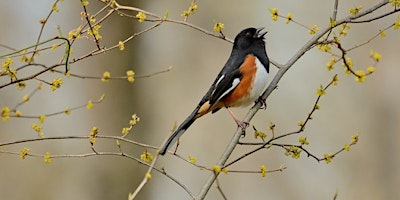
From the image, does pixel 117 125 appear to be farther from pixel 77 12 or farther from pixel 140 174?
pixel 77 12

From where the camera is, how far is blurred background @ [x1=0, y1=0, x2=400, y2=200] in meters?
7.29

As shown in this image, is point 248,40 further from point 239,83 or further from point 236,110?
point 236,110

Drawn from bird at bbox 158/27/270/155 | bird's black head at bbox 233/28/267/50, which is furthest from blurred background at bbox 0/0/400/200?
bird at bbox 158/27/270/155

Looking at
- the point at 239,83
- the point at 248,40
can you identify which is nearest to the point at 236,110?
the point at 248,40

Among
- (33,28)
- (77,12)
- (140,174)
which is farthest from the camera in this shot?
(33,28)

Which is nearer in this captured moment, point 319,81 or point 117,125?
point 117,125

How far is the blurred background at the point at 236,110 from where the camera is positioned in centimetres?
729

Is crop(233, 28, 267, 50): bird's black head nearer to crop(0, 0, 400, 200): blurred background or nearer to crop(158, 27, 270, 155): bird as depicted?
crop(158, 27, 270, 155): bird

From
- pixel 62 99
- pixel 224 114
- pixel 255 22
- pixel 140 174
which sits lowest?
pixel 140 174

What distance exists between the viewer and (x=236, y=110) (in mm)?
7617

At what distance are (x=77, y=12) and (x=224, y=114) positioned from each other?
5.97 ft

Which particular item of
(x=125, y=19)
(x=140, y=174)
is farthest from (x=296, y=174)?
(x=125, y=19)

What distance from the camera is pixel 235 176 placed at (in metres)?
7.93

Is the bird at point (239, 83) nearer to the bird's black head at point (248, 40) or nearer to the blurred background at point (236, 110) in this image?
the bird's black head at point (248, 40)
